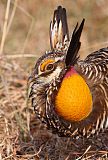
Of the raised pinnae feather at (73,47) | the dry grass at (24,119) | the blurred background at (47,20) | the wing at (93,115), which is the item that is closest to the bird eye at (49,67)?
the raised pinnae feather at (73,47)

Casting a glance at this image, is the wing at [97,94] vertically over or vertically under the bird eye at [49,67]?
under

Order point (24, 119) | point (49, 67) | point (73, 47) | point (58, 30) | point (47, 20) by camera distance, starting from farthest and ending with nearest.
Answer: point (47, 20)
point (24, 119)
point (58, 30)
point (73, 47)
point (49, 67)

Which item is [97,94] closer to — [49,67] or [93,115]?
[93,115]

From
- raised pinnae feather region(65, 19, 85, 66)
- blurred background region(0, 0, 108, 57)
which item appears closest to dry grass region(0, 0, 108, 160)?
blurred background region(0, 0, 108, 57)

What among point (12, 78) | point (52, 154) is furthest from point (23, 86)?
point (52, 154)

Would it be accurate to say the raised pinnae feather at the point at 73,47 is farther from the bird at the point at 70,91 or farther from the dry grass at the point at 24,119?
the dry grass at the point at 24,119

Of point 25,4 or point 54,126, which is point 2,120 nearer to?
point 54,126

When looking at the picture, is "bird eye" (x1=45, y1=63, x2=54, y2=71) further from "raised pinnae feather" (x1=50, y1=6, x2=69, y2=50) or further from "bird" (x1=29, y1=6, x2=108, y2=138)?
"raised pinnae feather" (x1=50, y1=6, x2=69, y2=50)

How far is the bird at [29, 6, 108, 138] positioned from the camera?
385 cm

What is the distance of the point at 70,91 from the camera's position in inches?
153

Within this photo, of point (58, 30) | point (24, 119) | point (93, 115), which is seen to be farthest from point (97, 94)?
point (24, 119)

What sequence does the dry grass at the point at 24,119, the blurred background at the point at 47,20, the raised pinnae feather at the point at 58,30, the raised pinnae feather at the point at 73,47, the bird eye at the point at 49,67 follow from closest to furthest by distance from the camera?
the bird eye at the point at 49,67 → the raised pinnae feather at the point at 73,47 → the raised pinnae feather at the point at 58,30 → the dry grass at the point at 24,119 → the blurred background at the point at 47,20

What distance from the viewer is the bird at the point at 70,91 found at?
3848 millimetres

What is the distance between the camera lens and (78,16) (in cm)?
762
